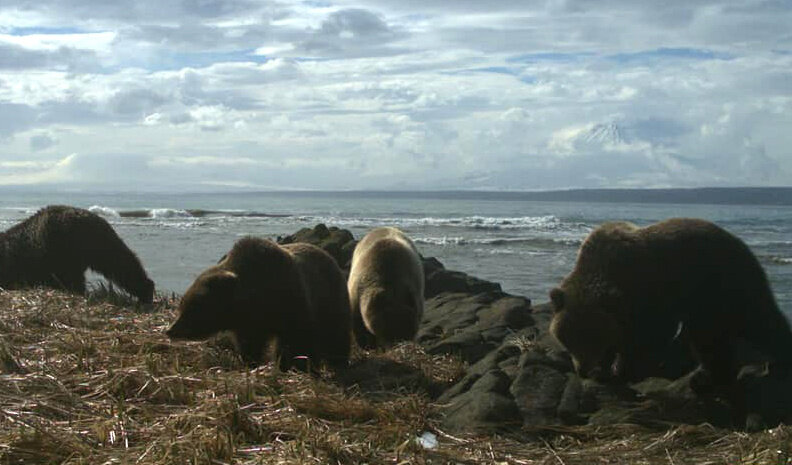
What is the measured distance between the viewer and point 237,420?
5988 mm

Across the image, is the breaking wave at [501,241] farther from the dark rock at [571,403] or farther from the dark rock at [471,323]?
the dark rock at [571,403]

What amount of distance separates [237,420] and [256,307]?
2.59m

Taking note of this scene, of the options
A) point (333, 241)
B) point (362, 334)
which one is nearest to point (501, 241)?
point (333, 241)

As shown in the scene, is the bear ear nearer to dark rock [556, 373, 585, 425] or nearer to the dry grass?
dark rock [556, 373, 585, 425]

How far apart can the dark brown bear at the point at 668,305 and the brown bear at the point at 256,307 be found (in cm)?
235

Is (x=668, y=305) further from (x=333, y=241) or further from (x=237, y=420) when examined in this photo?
(x=333, y=241)

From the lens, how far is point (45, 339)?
8359mm

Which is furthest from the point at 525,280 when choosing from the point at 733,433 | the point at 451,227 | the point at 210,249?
the point at 451,227

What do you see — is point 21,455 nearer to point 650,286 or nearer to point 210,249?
point 650,286

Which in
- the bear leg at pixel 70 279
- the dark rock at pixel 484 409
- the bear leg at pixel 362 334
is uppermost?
the bear leg at pixel 70 279

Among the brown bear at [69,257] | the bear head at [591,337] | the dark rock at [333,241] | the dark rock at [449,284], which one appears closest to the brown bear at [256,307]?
the bear head at [591,337]

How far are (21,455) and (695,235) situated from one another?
5.31 metres

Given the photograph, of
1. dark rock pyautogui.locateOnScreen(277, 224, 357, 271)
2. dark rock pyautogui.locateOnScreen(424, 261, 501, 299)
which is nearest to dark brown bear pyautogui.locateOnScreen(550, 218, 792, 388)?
dark rock pyautogui.locateOnScreen(424, 261, 501, 299)

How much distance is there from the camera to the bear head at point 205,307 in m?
8.40
